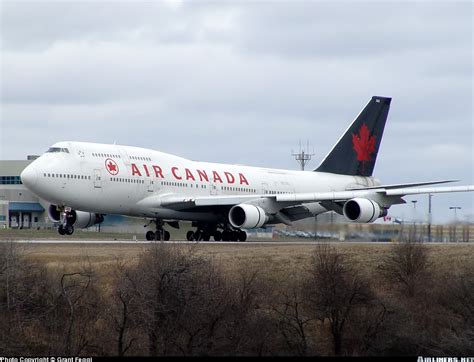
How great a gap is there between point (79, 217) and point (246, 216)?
28.8 ft

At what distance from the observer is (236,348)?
38969 millimetres

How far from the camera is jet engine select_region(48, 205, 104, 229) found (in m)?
60.5

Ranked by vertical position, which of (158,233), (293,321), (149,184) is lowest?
(293,321)

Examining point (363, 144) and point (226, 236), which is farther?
point (363, 144)

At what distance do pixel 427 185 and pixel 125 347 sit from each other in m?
30.5

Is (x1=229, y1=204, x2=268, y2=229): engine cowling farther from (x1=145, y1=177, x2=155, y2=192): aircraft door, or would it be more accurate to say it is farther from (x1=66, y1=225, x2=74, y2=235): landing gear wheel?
(x1=66, y1=225, x2=74, y2=235): landing gear wheel

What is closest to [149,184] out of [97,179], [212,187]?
[97,179]

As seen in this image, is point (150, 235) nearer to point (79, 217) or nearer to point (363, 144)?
point (79, 217)

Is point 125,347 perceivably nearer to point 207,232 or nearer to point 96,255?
point 96,255

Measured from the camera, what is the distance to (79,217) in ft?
202

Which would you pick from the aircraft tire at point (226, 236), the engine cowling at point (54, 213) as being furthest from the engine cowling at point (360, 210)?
the engine cowling at point (54, 213)

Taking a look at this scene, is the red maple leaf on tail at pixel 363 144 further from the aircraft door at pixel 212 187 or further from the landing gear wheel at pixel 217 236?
the landing gear wheel at pixel 217 236

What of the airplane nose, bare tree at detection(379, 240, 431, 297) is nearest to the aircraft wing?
the airplane nose

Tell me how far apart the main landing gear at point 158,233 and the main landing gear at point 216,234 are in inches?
75.2
